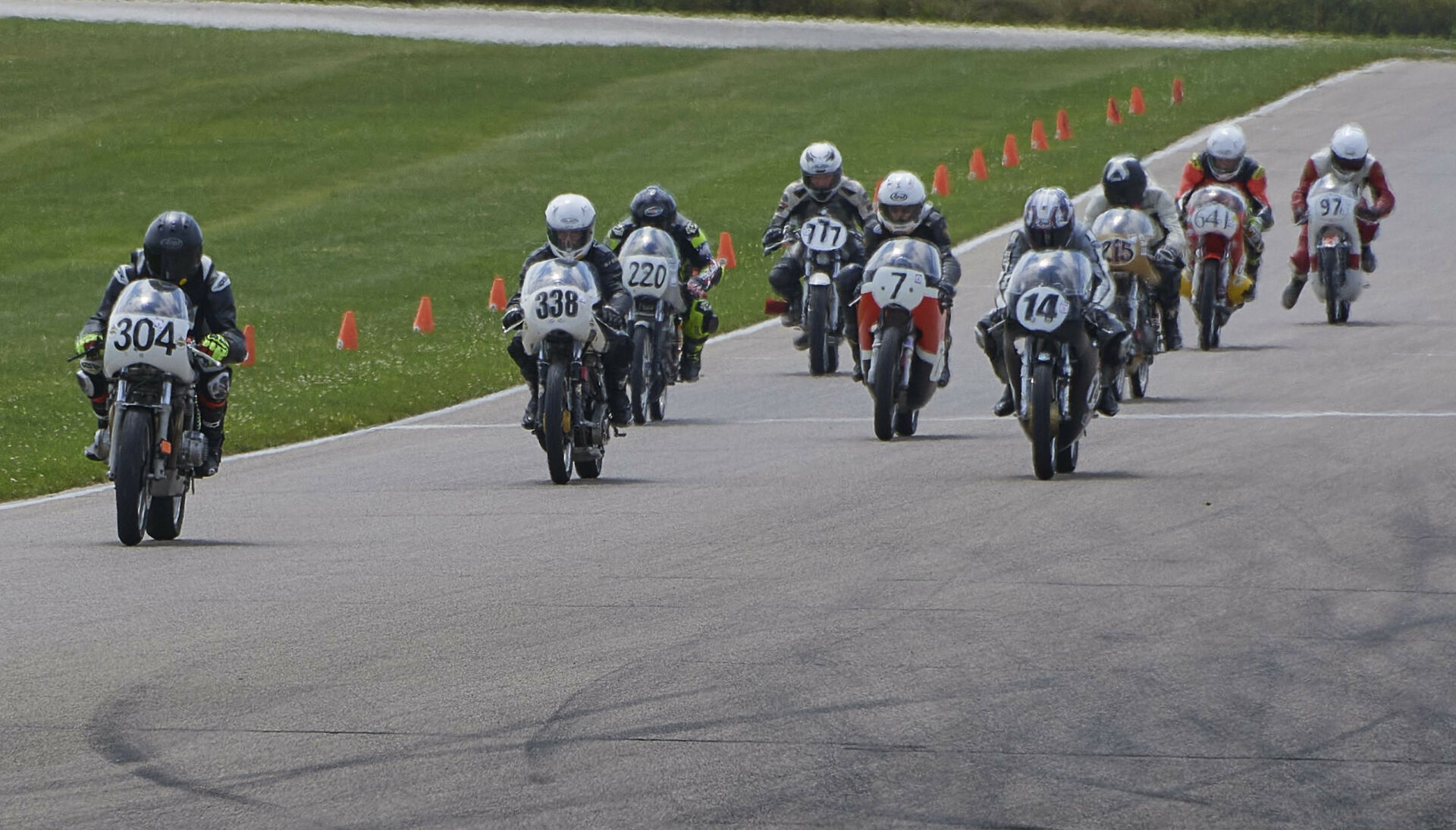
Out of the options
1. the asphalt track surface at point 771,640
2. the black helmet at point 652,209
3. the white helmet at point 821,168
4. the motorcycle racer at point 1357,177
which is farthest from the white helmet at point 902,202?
the motorcycle racer at point 1357,177

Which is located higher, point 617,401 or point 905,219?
point 905,219

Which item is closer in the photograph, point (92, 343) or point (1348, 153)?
point (92, 343)

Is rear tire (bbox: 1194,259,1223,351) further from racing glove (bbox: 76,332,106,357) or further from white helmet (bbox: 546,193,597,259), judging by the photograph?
racing glove (bbox: 76,332,106,357)

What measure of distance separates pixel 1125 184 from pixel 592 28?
37716mm

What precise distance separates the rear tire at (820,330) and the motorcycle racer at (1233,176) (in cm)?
328

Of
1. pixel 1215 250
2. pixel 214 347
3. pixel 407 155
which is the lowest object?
pixel 214 347

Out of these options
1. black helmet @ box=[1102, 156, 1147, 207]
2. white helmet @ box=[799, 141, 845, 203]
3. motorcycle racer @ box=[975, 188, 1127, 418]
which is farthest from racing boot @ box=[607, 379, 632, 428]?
white helmet @ box=[799, 141, 845, 203]

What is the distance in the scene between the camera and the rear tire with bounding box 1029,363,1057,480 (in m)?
12.9

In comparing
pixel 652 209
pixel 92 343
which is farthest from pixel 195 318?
pixel 652 209

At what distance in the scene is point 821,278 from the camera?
64.7 feet

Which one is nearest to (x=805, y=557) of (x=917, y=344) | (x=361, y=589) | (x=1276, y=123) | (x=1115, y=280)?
(x=361, y=589)

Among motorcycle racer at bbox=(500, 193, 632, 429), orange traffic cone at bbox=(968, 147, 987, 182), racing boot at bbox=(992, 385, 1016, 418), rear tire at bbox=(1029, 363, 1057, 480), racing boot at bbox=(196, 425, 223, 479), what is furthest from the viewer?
orange traffic cone at bbox=(968, 147, 987, 182)

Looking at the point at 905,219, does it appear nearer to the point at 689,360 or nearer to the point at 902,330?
the point at 902,330

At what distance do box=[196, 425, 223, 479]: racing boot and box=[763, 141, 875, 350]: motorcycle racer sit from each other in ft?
27.4
